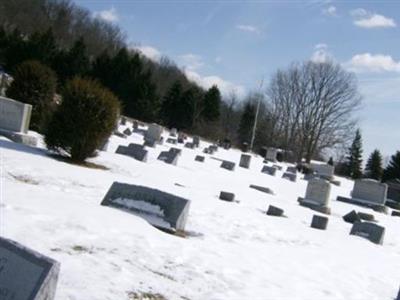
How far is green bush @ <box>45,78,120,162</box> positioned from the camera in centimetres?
1514

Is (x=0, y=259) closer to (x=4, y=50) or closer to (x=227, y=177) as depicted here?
(x=227, y=177)

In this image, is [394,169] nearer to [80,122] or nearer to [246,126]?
[246,126]

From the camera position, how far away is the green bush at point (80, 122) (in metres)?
15.1

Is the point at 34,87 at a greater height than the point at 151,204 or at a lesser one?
greater

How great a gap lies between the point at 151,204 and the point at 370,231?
7.13m

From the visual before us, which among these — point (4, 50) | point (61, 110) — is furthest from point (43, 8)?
point (61, 110)

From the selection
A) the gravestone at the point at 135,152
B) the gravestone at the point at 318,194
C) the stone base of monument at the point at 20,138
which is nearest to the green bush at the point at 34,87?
the gravestone at the point at 135,152

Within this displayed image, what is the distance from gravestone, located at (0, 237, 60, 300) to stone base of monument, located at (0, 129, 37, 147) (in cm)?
1252

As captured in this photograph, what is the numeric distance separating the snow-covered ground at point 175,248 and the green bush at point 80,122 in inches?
42.8

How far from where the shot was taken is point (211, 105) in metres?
69.5

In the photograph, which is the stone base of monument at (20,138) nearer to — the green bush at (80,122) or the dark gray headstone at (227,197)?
the green bush at (80,122)

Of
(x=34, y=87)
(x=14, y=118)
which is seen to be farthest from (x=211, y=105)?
(x=14, y=118)

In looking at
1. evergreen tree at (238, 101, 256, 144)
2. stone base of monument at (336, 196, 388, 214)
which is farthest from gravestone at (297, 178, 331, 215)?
evergreen tree at (238, 101, 256, 144)

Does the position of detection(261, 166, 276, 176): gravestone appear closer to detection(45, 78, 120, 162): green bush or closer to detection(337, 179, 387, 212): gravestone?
detection(337, 179, 387, 212): gravestone
